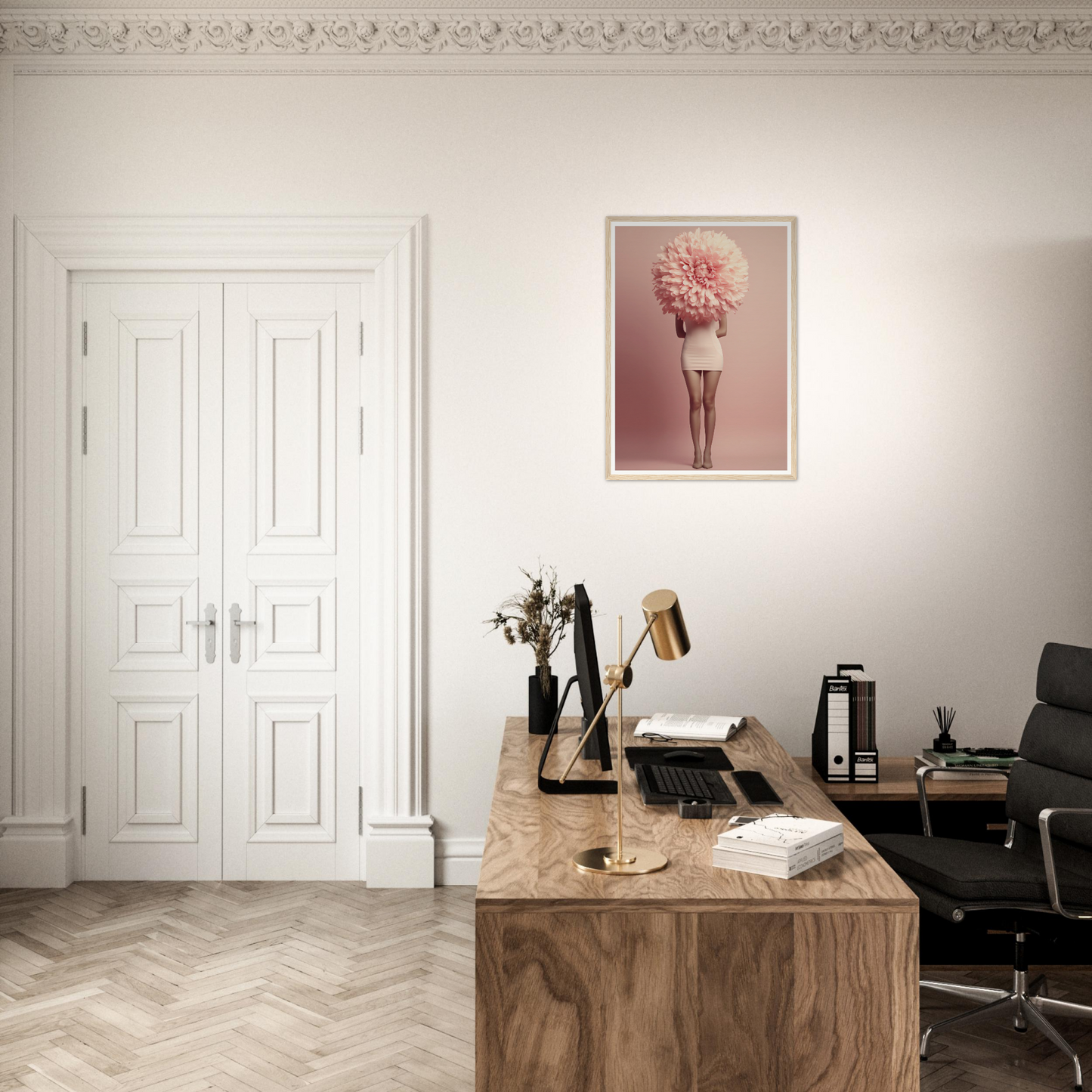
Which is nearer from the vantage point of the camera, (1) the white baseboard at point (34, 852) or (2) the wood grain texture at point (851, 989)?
(2) the wood grain texture at point (851, 989)

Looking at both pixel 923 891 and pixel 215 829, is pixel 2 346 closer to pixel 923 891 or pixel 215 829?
pixel 215 829

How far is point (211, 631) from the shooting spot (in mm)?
3969

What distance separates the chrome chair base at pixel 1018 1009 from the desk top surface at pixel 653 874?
2.61ft

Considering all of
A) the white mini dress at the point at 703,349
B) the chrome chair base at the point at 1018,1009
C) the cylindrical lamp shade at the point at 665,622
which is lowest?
the chrome chair base at the point at 1018,1009

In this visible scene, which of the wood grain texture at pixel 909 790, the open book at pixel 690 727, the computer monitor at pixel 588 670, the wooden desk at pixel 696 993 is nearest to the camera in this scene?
the wooden desk at pixel 696 993

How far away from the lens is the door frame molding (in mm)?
3848

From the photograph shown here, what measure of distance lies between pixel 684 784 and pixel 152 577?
8.18 feet

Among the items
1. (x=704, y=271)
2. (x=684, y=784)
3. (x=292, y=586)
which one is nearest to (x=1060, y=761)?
(x=684, y=784)

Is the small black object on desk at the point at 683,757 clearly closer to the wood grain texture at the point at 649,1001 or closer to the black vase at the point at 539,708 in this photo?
the black vase at the point at 539,708

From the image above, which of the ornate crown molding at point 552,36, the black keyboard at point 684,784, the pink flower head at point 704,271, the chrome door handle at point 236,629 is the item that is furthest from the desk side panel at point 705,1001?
the ornate crown molding at point 552,36

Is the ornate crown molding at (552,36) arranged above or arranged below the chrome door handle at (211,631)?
above

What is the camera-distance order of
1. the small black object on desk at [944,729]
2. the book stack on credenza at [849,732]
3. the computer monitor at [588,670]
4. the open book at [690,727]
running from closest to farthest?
1. the computer monitor at [588,670]
2. the open book at [690,727]
3. the book stack on credenza at [849,732]
4. the small black object on desk at [944,729]

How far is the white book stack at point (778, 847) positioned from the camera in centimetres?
187

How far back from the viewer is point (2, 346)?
12.7 ft
